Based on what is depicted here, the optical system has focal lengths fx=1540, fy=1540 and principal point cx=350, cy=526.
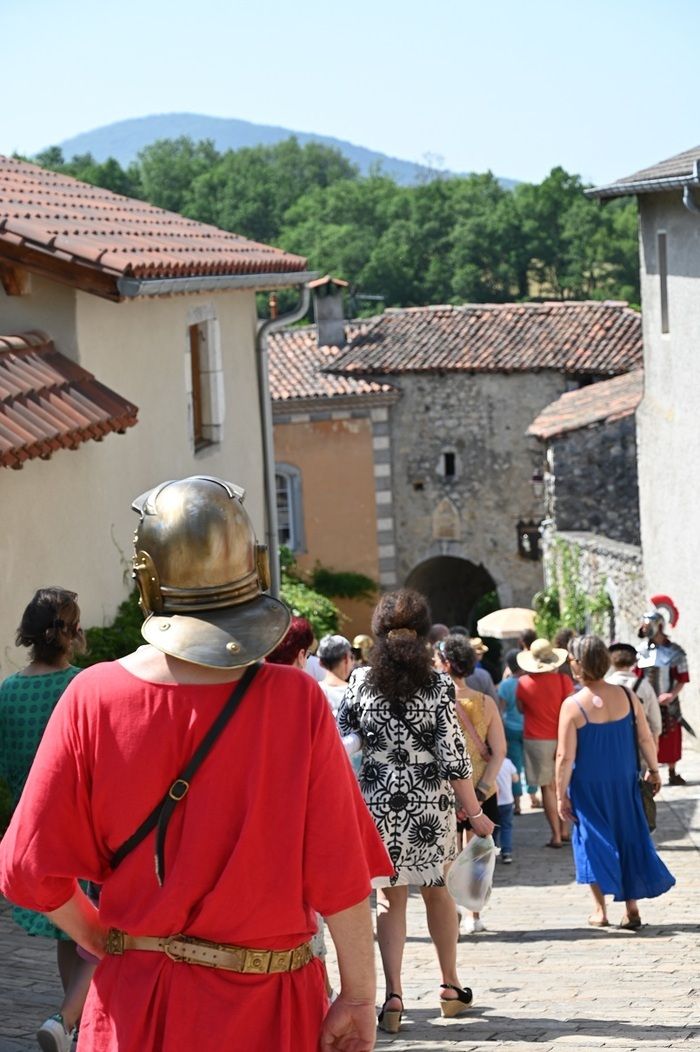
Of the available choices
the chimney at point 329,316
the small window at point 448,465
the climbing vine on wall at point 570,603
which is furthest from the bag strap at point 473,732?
the chimney at point 329,316

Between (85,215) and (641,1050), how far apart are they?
8271mm

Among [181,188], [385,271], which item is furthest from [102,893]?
[181,188]

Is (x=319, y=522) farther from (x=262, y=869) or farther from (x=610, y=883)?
(x=262, y=869)

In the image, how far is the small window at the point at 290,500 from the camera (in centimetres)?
3259

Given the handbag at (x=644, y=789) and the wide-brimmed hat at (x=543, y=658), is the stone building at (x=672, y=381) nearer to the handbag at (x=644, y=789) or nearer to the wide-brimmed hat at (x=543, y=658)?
the wide-brimmed hat at (x=543, y=658)

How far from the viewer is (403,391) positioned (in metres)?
32.8

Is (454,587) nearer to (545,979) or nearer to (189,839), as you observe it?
(545,979)

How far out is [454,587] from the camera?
1420 inches

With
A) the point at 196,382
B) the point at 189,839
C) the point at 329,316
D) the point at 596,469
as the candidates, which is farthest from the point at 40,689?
the point at 329,316

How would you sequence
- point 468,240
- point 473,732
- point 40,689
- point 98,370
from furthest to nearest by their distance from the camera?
point 468,240 → point 98,370 → point 473,732 → point 40,689

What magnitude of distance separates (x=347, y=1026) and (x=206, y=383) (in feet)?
35.5

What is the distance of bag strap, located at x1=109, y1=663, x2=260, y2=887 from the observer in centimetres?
295

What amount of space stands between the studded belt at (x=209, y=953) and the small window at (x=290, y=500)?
29.5 meters

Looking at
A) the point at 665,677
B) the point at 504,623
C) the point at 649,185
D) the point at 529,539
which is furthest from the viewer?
the point at 529,539
